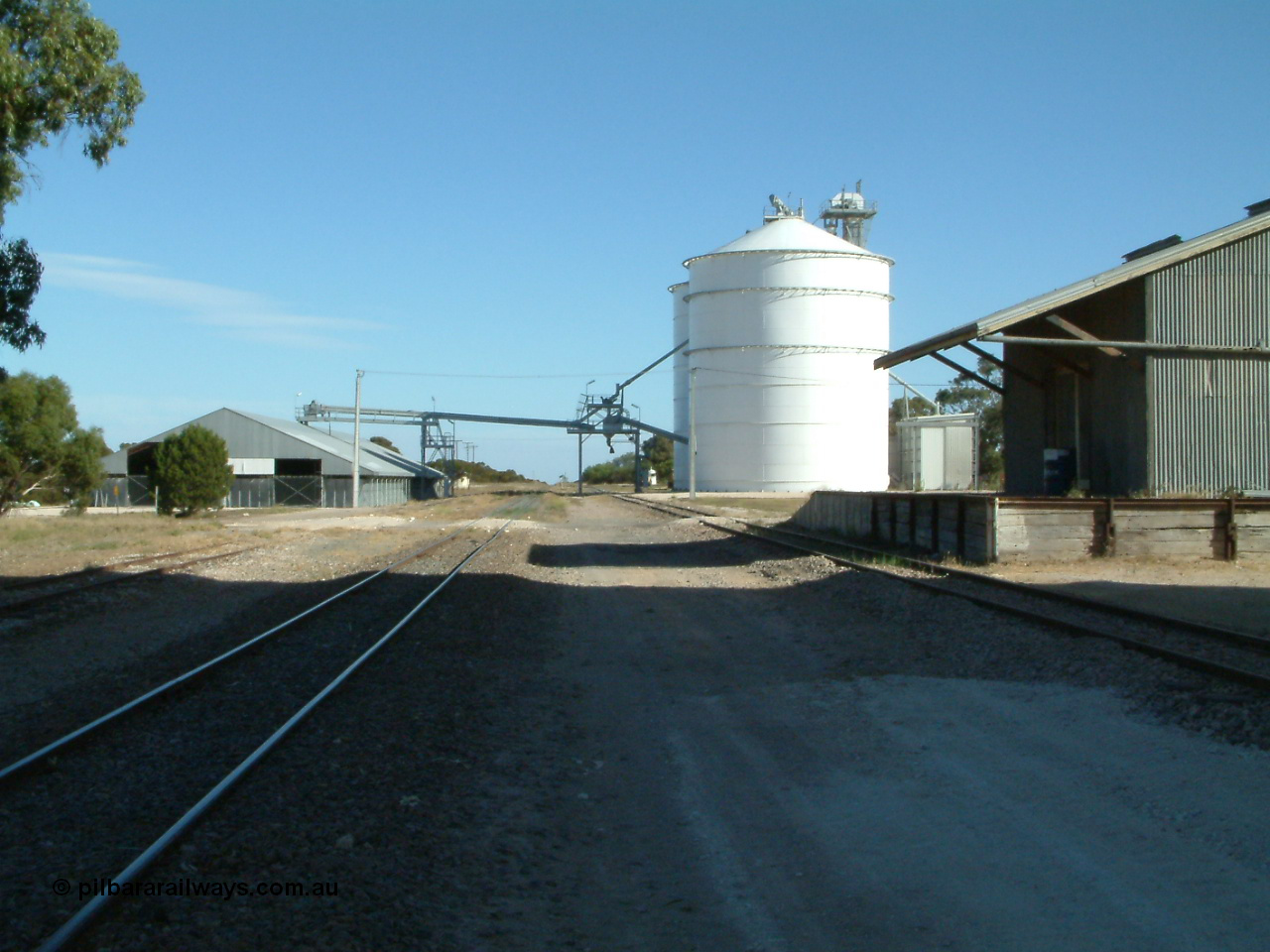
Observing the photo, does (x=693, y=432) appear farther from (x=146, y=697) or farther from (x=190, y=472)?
(x=146, y=697)

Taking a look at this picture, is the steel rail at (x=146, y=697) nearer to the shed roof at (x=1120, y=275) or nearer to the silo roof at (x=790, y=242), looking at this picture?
the shed roof at (x=1120, y=275)

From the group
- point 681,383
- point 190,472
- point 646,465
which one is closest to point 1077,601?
point 190,472

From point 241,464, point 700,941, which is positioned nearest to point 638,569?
point 700,941

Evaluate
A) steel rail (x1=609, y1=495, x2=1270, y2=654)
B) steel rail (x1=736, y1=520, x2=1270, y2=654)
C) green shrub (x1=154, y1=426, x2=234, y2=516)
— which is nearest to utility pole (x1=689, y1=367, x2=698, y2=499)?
green shrub (x1=154, y1=426, x2=234, y2=516)

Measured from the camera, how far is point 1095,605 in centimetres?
1247

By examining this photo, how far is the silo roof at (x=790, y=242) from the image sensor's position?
197 ft

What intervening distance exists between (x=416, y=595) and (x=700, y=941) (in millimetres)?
12200

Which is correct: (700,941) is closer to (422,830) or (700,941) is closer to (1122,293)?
(422,830)

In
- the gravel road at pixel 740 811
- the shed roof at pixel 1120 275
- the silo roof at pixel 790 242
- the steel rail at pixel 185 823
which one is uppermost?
the silo roof at pixel 790 242

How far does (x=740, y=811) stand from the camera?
20.6 ft

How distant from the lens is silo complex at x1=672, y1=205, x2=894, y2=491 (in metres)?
59.5

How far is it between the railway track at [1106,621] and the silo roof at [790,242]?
1680 inches

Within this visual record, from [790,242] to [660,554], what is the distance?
3917 centimetres

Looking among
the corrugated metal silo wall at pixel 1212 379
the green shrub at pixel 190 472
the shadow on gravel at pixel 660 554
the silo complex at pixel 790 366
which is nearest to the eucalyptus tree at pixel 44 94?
the shadow on gravel at pixel 660 554
